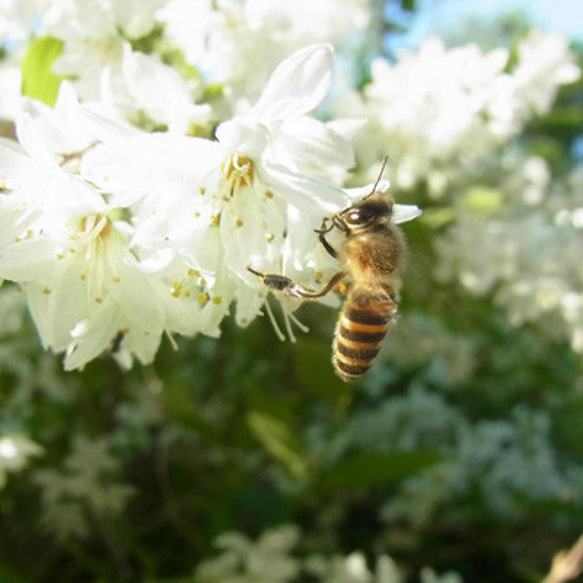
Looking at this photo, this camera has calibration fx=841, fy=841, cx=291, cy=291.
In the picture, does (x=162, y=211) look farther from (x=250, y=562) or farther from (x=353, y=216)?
(x=250, y=562)

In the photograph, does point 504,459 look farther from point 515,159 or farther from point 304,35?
point 304,35

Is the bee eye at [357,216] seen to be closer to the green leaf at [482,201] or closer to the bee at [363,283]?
the bee at [363,283]

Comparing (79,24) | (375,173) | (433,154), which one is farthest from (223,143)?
(433,154)

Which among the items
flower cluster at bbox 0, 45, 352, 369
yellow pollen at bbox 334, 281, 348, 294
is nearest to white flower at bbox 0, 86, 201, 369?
flower cluster at bbox 0, 45, 352, 369

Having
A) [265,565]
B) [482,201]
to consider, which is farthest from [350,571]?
[482,201]

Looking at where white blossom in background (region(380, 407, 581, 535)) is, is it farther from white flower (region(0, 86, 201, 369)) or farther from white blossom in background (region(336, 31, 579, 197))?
white flower (region(0, 86, 201, 369))

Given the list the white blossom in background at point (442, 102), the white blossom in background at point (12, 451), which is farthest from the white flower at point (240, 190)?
the white blossom in background at point (442, 102)
